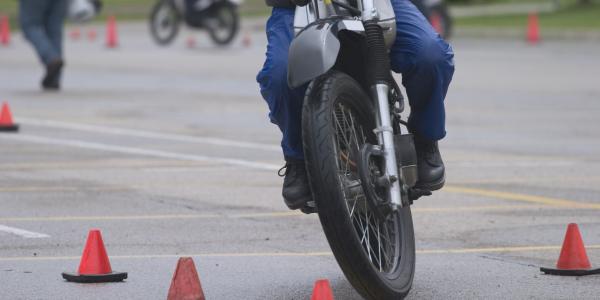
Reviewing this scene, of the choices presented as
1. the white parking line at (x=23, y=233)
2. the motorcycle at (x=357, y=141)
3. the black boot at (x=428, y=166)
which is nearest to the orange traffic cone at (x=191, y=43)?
the white parking line at (x=23, y=233)

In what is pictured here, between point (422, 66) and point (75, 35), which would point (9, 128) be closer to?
point (422, 66)

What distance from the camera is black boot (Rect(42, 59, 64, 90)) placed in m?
18.1

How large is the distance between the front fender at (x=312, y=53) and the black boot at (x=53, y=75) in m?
12.6

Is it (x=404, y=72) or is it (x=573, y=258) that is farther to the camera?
(x=573, y=258)

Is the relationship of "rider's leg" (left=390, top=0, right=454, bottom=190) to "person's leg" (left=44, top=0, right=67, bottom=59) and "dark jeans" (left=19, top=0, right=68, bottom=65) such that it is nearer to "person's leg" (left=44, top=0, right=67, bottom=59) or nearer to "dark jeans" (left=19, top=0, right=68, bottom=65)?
"dark jeans" (left=19, top=0, right=68, bottom=65)

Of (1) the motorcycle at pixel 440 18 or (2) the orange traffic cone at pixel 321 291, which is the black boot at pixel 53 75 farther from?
(2) the orange traffic cone at pixel 321 291

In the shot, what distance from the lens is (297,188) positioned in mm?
6176

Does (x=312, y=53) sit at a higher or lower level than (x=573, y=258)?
higher

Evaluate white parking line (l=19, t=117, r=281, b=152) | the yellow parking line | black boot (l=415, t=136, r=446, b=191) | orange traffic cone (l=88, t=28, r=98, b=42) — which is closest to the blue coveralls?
black boot (l=415, t=136, r=446, b=191)

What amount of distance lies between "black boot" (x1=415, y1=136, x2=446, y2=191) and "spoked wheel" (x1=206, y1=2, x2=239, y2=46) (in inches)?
822

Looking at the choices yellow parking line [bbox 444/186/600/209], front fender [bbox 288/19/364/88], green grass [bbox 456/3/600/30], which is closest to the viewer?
front fender [bbox 288/19/364/88]

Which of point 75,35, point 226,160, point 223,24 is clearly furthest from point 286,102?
point 75,35

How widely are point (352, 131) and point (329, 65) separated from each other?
0.33m

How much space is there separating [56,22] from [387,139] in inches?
506
